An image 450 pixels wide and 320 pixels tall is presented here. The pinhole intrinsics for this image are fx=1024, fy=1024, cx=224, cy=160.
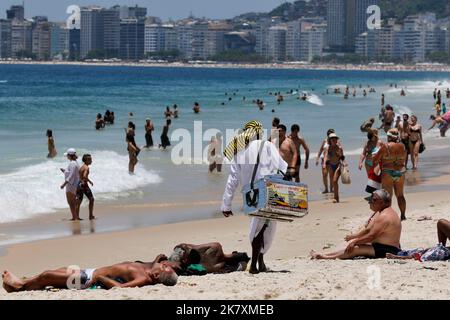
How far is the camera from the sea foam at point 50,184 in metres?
16.7

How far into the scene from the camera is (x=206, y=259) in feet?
31.3

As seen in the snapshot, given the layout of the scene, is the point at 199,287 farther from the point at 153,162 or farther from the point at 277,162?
the point at 153,162

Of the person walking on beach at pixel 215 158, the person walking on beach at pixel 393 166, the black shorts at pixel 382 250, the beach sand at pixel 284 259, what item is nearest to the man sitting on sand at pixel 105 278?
the beach sand at pixel 284 259

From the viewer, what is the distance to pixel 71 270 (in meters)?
8.91

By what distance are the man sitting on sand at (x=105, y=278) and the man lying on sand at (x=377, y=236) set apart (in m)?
2.05

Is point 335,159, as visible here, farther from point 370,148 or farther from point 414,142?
point 414,142

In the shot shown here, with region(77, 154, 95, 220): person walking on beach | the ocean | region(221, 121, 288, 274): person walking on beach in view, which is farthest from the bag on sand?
region(221, 121, 288, 274): person walking on beach

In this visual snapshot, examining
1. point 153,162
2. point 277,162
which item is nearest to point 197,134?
point 153,162

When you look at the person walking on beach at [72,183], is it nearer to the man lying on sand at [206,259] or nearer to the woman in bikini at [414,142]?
the man lying on sand at [206,259]

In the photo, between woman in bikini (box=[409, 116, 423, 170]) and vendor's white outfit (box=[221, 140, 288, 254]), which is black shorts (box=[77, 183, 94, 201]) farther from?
woman in bikini (box=[409, 116, 423, 170])

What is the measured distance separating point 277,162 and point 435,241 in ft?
10.5

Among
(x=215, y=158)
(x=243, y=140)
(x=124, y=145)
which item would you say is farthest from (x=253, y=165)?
(x=124, y=145)

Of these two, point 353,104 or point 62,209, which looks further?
point 353,104
